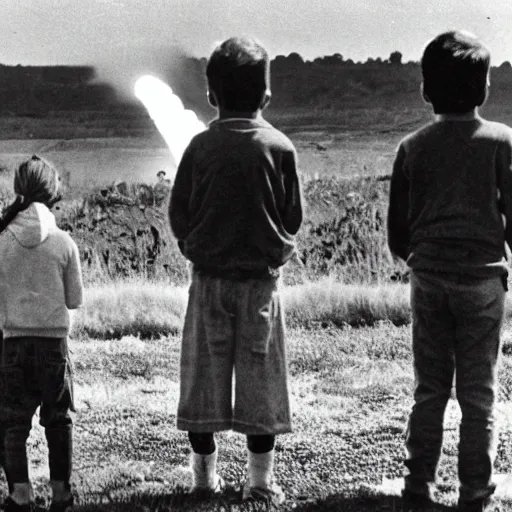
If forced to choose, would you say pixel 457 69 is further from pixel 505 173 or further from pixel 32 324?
pixel 32 324

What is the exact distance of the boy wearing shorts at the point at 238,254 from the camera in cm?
357

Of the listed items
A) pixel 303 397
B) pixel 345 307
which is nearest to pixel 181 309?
pixel 345 307

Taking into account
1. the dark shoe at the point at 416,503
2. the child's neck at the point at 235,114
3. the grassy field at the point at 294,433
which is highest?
the child's neck at the point at 235,114

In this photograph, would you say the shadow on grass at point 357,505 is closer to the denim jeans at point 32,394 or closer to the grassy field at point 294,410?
the grassy field at point 294,410

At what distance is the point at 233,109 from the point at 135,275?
6.60 m

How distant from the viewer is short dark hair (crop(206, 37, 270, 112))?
140 inches

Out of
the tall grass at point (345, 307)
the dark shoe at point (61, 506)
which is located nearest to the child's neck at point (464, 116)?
the dark shoe at point (61, 506)

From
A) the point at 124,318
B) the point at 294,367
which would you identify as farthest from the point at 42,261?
the point at 124,318

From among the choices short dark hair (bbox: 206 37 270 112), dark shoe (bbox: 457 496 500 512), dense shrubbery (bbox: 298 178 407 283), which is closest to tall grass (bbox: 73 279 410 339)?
dense shrubbery (bbox: 298 178 407 283)

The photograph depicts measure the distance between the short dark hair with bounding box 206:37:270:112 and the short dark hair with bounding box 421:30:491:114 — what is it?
1.84 feet

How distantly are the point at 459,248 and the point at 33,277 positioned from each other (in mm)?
1448

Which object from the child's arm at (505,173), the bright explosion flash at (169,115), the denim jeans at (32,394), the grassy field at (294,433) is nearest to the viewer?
the child's arm at (505,173)

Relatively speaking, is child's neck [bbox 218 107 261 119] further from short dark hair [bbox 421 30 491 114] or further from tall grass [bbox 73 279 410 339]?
tall grass [bbox 73 279 410 339]

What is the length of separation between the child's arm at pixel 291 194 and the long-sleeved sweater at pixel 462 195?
0.40m
